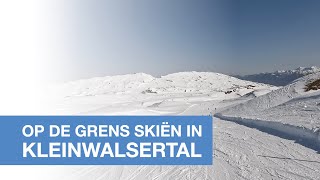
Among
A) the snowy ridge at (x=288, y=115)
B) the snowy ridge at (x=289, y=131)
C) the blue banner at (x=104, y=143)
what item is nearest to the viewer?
the blue banner at (x=104, y=143)

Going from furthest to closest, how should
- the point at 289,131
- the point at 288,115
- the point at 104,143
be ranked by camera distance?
the point at 288,115, the point at 289,131, the point at 104,143

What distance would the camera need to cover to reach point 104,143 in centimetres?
1273

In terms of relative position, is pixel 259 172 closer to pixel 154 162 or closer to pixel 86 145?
pixel 154 162

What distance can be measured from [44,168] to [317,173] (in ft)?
28.1

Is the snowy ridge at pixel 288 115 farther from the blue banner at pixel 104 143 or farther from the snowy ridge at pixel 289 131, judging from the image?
the blue banner at pixel 104 143

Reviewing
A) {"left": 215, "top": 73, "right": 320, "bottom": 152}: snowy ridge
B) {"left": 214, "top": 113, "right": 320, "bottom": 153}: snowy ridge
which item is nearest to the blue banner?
{"left": 214, "top": 113, "right": 320, "bottom": 153}: snowy ridge

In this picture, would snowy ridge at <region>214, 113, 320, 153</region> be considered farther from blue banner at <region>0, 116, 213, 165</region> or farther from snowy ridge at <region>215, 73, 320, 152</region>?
blue banner at <region>0, 116, 213, 165</region>

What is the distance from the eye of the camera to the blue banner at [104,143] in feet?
39.5

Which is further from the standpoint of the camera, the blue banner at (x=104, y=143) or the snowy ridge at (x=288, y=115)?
the snowy ridge at (x=288, y=115)

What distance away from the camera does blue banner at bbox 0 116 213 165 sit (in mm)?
12055

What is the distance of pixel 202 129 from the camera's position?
14.4 m

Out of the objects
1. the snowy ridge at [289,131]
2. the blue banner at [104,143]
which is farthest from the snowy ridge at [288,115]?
the blue banner at [104,143]

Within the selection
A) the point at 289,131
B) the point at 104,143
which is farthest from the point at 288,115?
the point at 104,143

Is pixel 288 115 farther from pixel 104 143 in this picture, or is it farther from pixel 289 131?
pixel 104 143
